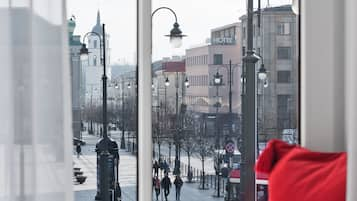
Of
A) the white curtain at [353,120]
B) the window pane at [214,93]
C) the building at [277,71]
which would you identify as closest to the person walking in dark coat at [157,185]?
the window pane at [214,93]

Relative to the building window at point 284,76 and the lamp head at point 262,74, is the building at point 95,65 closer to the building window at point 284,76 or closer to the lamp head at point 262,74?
the lamp head at point 262,74

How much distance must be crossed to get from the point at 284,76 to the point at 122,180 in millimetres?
1126

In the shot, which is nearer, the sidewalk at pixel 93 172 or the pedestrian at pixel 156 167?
the sidewalk at pixel 93 172

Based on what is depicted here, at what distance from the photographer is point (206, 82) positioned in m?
2.83

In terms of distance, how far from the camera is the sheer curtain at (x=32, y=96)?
219 cm

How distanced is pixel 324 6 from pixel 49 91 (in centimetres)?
154

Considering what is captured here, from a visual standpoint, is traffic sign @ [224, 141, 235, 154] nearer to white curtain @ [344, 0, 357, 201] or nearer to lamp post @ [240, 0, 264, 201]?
lamp post @ [240, 0, 264, 201]

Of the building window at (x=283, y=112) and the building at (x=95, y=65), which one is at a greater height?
the building at (x=95, y=65)

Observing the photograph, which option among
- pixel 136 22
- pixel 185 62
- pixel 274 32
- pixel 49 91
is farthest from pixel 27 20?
pixel 274 32

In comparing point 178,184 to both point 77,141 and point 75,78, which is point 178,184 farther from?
point 75,78

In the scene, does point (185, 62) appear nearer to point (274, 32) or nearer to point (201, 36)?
point (201, 36)

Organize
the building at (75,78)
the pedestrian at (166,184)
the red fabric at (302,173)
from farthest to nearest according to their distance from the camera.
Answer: the pedestrian at (166,184)
the building at (75,78)
the red fabric at (302,173)

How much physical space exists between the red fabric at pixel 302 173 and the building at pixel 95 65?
0.95m

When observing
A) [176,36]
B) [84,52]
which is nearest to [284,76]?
[176,36]
